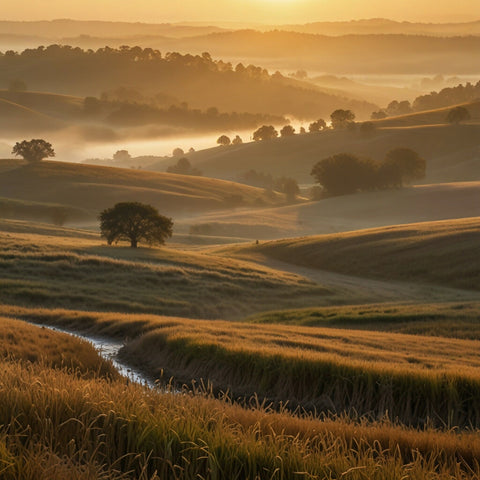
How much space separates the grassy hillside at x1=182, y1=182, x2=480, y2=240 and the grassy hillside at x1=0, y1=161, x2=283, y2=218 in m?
12.8

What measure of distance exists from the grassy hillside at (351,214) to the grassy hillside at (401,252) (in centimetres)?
3385

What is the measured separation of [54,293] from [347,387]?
2475 centimetres

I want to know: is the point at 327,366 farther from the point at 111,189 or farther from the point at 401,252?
the point at 111,189

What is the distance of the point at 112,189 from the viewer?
139250 mm

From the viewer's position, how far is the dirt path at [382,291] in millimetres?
43656

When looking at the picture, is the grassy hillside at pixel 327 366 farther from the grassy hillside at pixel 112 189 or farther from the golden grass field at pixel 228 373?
the grassy hillside at pixel 112 189

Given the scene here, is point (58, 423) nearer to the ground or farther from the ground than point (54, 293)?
farther from the ground

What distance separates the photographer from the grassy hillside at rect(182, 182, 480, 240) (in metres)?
107

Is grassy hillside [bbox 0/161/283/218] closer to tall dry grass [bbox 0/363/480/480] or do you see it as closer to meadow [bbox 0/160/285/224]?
meadow [bbox 0/160/285/224]

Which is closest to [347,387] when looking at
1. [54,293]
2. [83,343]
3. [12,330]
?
[83,343]

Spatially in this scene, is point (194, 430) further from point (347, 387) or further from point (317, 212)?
point (317, 212)

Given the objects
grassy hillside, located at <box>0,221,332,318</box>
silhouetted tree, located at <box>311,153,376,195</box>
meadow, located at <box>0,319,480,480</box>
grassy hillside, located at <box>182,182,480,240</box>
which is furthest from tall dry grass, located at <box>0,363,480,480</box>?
silhouetted tree, located at <box>311,153,376,195</box>

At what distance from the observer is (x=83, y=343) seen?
21.3 meters

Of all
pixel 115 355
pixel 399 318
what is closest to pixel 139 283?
pixel 399 318
